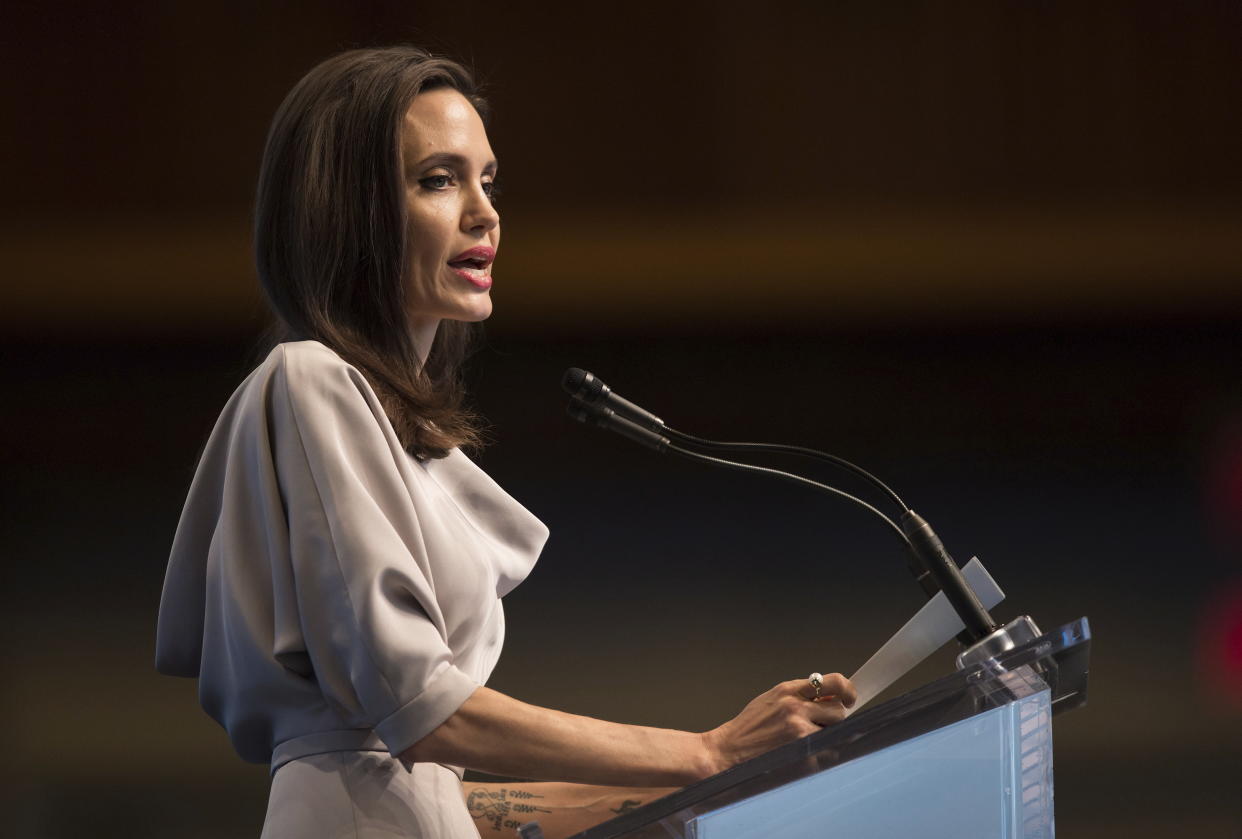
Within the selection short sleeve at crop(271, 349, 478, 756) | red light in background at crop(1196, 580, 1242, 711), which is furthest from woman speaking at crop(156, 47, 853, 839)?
red light in background at crop(1196, 580, 1242, 711)

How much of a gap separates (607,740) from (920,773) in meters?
0.29

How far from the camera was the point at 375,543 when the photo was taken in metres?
1.13

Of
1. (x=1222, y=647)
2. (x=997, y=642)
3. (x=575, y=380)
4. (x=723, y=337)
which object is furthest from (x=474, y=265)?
(x=1222, y=647)

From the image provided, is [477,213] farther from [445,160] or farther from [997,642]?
[997,642]

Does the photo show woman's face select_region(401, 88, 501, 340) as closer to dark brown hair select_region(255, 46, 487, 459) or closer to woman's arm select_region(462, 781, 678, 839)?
dark brown hair select_region(255, 46, 487, 459)

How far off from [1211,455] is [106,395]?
7.96 ft

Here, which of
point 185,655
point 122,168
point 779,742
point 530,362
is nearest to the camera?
point 779,742

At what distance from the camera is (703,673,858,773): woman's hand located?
117cm

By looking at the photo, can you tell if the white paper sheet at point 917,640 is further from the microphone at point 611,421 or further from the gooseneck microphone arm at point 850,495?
the microphone at point 611,421

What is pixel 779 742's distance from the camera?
1168 mm

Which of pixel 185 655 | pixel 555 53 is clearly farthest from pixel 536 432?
pixel 185 655

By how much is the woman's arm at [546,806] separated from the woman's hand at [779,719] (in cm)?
22

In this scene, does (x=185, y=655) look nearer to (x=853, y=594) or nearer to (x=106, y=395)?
(x=106, y=395)

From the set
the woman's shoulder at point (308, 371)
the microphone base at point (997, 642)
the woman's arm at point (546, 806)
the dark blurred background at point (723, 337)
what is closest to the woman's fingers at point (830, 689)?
the microphone base at point (997, 642)
